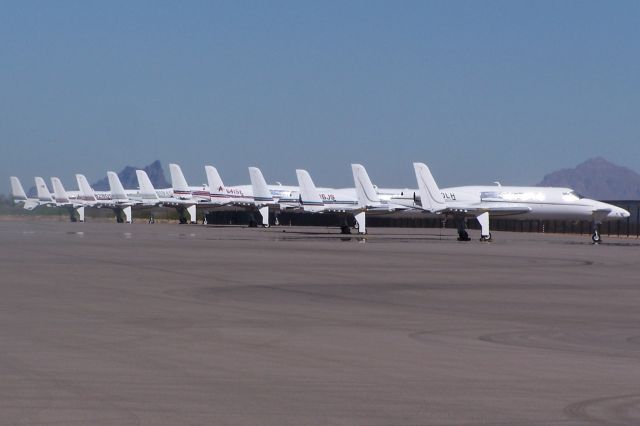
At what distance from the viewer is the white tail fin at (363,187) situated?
77125 millimetres

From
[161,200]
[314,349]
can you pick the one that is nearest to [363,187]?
[161,200]

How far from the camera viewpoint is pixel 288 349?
1286 cm

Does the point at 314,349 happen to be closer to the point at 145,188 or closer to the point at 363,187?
the point at 363,187

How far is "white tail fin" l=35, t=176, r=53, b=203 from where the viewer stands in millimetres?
148625

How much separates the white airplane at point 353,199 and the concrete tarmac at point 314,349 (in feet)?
160

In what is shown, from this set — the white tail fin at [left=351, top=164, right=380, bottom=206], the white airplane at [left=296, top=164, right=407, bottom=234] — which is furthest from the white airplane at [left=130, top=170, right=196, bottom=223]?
the white tail fin at [left=351, top=164, right=380, bottom=206]

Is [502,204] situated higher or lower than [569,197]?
lower

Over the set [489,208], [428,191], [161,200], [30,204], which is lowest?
[30,204]

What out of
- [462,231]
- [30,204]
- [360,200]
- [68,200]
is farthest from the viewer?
[30,204]

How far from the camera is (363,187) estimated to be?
7762 centimetres

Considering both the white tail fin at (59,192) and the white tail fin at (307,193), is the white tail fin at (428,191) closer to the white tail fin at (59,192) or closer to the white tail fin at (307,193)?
the white tail fin at (307,193)

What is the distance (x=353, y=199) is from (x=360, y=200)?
31.6ft

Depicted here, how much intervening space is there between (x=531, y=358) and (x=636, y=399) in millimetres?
2737

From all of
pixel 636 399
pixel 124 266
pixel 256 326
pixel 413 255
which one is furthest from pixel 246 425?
pixel 413 255
